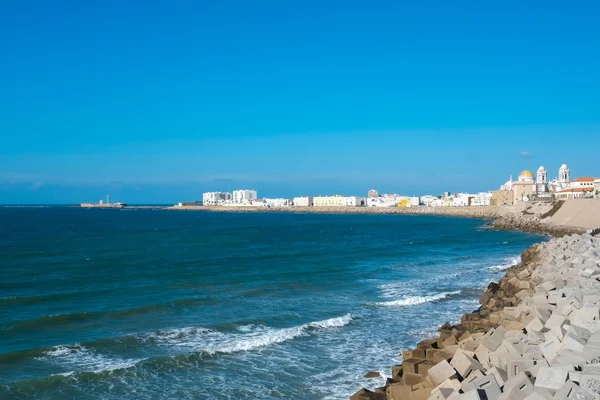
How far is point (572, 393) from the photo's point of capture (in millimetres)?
4938

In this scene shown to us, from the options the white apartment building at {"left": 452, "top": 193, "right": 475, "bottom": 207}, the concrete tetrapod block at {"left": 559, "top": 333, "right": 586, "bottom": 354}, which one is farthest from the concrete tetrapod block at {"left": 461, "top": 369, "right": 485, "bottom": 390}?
the white apartment building at {"left": 452, "top": 193, "right": 475, "bottom": 207}

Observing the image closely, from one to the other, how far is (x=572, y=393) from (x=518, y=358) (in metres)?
1.67

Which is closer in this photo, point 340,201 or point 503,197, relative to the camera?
point 503,197

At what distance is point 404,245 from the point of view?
1462 inches

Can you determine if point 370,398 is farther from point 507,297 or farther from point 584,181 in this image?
point 584,181

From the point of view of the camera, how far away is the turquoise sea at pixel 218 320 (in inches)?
362

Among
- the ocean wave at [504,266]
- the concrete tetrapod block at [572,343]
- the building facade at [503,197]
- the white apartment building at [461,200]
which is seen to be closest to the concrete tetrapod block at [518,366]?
the concrete tetrapod block at [572,343]

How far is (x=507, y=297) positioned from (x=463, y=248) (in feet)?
71.5

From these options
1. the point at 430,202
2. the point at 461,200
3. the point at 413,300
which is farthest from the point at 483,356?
the point at 430,202

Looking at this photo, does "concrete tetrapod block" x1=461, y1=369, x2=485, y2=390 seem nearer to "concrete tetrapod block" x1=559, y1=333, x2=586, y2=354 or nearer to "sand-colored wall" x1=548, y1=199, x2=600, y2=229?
"concrete tetrapod block" x1=559, y1=333, x2=586, y2=354

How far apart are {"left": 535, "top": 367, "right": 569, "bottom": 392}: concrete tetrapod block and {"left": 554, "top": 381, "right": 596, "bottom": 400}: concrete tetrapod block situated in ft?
0.67

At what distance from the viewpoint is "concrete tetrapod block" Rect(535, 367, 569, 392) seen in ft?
17.3

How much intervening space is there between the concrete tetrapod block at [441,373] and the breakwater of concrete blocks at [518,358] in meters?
0.01

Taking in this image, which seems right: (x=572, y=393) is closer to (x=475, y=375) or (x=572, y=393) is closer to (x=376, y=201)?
(x=475, y=375)
